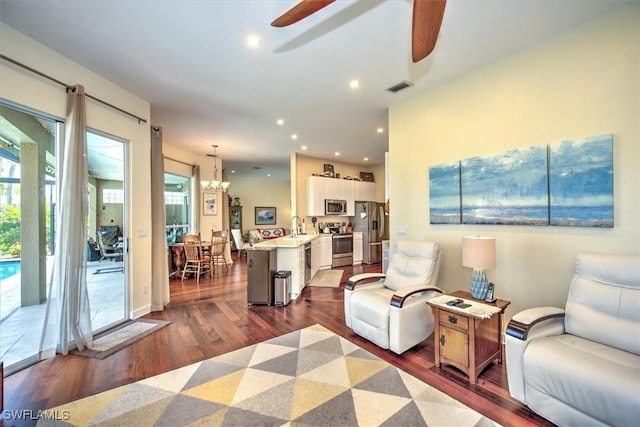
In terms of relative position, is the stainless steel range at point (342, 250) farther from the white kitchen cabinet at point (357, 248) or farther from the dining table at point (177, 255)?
the dining table at point (177, 255)

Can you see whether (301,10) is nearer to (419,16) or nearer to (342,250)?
(419,16)

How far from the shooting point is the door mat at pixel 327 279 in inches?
210

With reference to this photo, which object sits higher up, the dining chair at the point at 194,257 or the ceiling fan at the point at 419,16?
the ceiling fan at the point at 419,16

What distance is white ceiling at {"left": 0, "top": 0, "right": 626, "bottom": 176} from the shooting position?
210cm

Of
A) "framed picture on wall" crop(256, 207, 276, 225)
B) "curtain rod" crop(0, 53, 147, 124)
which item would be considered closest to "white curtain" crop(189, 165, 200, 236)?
"curtain rod" crop(0, 53, 147, 124)

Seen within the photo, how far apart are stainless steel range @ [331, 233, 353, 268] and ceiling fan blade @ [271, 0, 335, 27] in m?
5.71

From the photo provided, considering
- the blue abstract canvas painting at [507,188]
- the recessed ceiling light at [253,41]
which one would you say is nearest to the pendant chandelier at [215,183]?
the recessed ceiling light at [253,41]

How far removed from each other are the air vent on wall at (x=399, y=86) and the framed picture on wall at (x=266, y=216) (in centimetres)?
830

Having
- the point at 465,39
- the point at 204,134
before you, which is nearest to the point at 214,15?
the point at 465,39

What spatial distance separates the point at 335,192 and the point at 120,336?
5473 mm

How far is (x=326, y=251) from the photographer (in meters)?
6.91

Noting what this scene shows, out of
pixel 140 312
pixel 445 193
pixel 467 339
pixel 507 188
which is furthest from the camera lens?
pixel 140 312

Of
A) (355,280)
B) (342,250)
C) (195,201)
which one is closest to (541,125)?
(355,280)

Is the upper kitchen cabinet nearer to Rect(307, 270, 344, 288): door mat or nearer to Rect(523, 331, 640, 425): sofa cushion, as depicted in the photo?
Rect(307, 270, 344, 288): door mat
